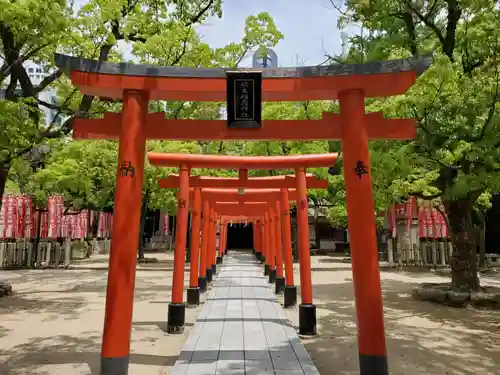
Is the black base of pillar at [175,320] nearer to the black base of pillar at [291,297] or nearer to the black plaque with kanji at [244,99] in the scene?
the black base of pillar at [291,297]

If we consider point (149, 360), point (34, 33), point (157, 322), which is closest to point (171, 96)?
point (149, 360)

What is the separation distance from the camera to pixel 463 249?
11086 millimetres

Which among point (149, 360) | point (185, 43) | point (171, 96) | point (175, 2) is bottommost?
point (149, 360)

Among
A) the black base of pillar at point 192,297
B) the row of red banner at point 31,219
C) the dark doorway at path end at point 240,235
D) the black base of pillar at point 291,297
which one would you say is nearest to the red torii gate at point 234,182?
the black base of pillar at point 291,297

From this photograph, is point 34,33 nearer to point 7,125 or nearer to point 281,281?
point 7,125

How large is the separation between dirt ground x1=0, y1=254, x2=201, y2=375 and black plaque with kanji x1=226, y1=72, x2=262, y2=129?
3493mm

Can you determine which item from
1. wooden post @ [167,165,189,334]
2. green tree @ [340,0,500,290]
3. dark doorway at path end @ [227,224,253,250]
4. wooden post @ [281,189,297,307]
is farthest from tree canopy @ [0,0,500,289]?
dark doorway at path end @ [227,224,253,250]

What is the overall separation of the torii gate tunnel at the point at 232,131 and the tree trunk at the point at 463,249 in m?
7.48

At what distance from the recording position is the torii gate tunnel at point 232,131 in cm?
459

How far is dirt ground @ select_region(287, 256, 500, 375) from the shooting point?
5.72 m

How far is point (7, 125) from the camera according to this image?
318 inches

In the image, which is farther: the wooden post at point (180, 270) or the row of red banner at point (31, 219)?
the row of red banner at point (31, 219)

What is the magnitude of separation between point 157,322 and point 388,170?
20.1ft

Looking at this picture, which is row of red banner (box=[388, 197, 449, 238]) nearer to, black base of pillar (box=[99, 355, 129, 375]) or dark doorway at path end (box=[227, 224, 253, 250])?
black base of pillar (box=[99, 355, 129, 375])
